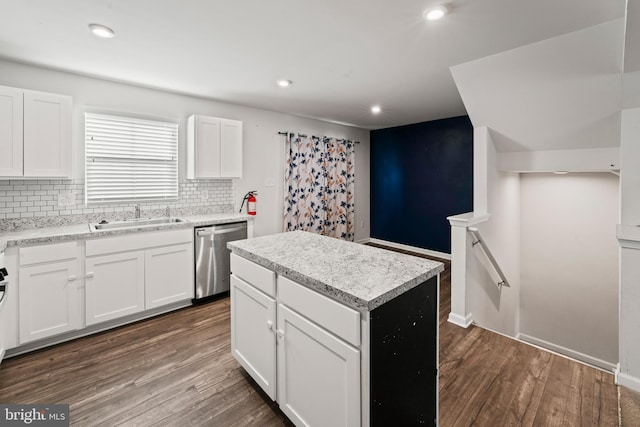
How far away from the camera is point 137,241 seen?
2875 mm

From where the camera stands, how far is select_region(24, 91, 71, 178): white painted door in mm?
2512

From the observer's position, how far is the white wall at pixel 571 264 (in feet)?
13.1

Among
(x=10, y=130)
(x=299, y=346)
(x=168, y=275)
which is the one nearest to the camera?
(x=299, y=346)

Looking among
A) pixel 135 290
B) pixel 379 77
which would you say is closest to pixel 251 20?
pixel 379 77

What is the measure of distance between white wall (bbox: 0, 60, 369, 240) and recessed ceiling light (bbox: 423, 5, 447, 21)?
9.56 feet

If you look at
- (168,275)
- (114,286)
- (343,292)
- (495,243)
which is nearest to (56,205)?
(114,286)

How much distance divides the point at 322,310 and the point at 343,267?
0.96ft

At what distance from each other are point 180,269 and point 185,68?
6.60 feet

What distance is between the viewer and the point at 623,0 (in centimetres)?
172

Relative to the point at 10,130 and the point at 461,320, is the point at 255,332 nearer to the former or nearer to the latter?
the point at 461,320

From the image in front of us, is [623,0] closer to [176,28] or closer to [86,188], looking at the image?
[176,28]

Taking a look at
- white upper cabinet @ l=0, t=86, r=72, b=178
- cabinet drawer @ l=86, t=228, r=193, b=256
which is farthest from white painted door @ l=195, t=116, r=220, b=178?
white upper cabinet @ l=0, t=86, r=72, b=178

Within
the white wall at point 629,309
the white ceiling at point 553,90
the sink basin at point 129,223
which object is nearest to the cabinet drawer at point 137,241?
the sink basin at point 129,223

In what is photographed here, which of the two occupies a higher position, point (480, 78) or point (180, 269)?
point (480, 78)
